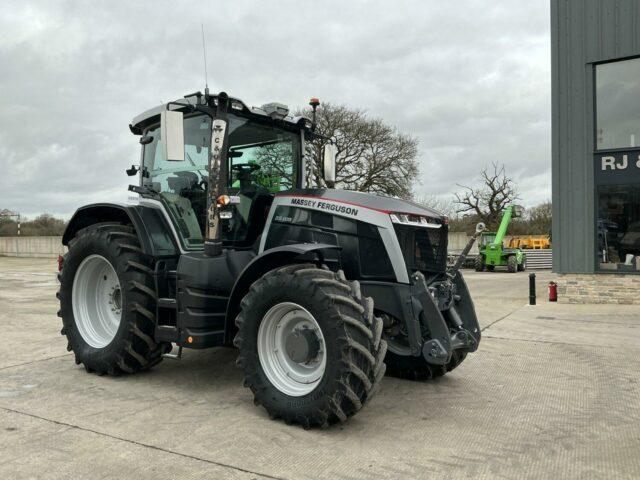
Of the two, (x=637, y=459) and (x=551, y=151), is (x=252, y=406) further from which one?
(x=551, y=151)

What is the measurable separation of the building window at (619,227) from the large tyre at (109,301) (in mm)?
10326

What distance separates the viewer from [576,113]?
12.4m

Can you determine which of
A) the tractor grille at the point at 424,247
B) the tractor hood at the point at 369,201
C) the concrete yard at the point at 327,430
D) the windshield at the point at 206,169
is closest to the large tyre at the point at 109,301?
the concrete yard at the point at 327,430

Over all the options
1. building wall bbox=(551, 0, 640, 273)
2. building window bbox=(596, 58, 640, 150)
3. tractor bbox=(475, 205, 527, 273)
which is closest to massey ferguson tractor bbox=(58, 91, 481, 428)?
building wall bbox=(551, 0, 640, 273)

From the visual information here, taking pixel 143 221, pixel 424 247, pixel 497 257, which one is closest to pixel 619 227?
pixel 424 247

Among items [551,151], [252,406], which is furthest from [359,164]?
[252,406]

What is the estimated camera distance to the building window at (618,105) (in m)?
12.0

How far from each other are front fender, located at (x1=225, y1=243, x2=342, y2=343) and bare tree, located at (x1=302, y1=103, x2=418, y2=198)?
2522 centimetres

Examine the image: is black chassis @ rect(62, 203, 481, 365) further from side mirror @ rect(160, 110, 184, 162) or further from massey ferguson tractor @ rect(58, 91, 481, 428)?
side mirror @ rect(160, 110, 184, 162)

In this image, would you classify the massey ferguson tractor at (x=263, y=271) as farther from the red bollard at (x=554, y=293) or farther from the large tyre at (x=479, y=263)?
the large tyre at (x=479, y=263)

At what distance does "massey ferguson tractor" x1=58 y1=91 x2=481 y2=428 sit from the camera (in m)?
3.94

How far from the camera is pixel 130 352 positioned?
5000 mm

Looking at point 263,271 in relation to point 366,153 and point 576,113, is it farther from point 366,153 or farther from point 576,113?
point 366,153

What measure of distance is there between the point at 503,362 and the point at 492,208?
4190cm
